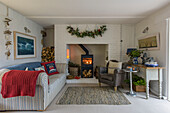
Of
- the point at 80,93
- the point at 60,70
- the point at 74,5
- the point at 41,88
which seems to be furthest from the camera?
the point at 60,70

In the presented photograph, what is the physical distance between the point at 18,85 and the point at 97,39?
3523mm

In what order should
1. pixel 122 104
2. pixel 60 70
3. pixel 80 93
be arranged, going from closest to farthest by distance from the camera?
pixel 122 104 → pixel 80 93 → pixel 60 70

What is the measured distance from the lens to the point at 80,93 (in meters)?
3.35

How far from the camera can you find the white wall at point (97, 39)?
482cm

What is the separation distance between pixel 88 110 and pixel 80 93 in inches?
37.9

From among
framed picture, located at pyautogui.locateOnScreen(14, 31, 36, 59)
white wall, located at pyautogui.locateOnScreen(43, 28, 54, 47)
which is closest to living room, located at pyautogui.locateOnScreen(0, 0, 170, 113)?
framed picture, located at pyautogui.locateOnScreen(14, 31, 36, 59)

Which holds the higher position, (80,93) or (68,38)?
(68,38)

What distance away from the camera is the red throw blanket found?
2154mm

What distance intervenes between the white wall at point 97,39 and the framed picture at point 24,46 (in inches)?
38.0

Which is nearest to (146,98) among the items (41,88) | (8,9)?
(41,88)

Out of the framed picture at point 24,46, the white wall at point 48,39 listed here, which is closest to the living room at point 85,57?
the framed picture at point 24,46

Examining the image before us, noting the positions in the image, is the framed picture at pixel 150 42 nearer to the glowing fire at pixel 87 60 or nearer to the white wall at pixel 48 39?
the glowing fire at pixel 87 60

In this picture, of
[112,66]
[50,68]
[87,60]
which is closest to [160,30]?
[112,66]

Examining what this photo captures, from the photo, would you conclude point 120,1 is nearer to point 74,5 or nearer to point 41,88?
point 74,5
